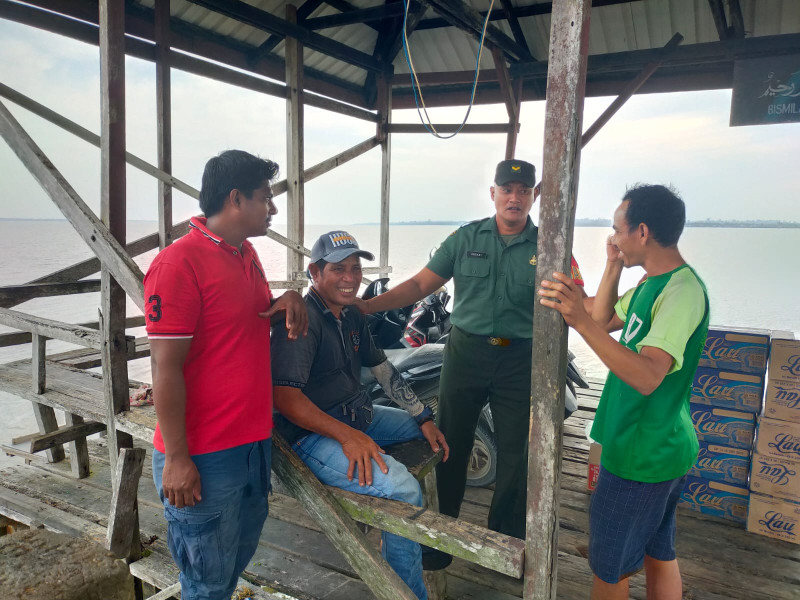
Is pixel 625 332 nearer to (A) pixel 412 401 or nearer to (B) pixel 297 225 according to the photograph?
(A) pixel 412 401

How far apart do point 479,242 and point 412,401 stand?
2.88 feet

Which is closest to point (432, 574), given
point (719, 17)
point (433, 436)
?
point (433, 436)

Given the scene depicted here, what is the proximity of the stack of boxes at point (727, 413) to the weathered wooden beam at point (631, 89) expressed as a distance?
2.53 metres

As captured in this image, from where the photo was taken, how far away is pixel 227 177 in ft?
5.92

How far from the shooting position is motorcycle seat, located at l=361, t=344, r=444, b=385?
376cm

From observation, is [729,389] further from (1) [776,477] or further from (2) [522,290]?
(2) [522,290]

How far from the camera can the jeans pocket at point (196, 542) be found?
181 cm

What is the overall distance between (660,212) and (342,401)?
1377 millimetres

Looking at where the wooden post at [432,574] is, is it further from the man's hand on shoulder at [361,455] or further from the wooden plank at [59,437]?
the wooden plank at [59,437]

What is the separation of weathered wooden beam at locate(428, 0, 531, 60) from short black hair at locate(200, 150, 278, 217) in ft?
7.86

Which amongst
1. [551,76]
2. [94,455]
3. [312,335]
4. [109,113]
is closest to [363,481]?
[312,335]

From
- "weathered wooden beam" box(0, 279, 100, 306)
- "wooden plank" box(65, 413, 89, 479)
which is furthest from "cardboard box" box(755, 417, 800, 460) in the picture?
"wooden plank" box(65, 413, 89, 479)

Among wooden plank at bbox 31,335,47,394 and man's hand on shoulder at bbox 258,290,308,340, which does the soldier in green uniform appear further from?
wooden plank at bbox 31,335,47,394

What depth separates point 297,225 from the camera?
5.66 meters
